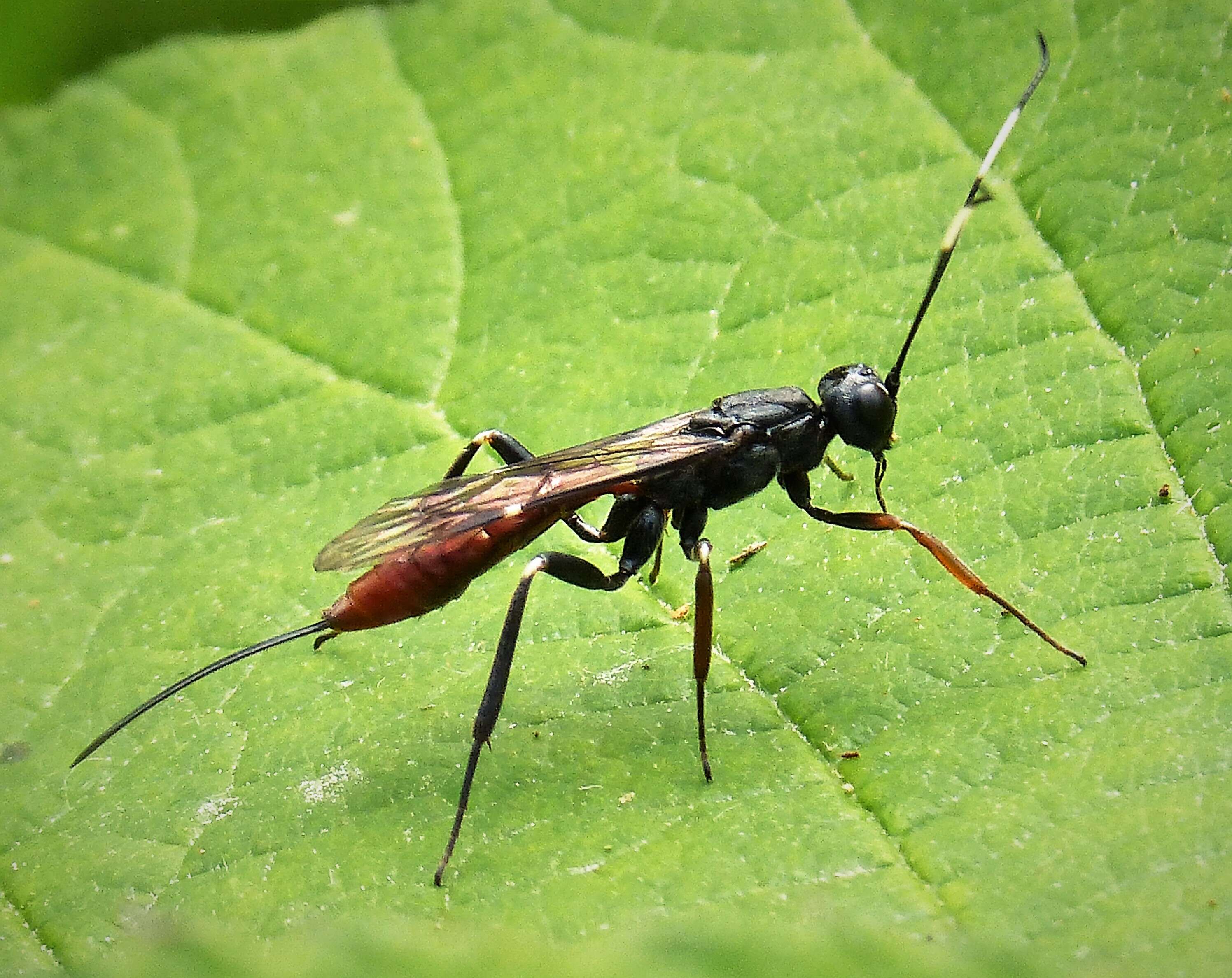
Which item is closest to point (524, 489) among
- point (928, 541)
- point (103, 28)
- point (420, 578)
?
point (420, 578)

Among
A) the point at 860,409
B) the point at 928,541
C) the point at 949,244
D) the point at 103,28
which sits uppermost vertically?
the point at 949,244

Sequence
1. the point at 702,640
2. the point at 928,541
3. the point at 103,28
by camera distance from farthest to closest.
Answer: the point at 103,28
the point at 928,541
the point at 702,640

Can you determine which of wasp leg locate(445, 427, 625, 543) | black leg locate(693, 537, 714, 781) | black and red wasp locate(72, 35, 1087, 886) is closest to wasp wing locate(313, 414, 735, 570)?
black and red wasp locate(72, 35, 1087, 886)

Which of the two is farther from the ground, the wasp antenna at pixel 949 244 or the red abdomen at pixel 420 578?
the wasp antenna at pixel 949 244

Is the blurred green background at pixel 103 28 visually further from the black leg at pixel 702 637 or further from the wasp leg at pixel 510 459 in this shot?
the black leg at pixel 702 637

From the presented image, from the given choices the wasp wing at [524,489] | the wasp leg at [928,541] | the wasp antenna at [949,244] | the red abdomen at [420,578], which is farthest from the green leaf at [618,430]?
the wasp wing at [524,489]

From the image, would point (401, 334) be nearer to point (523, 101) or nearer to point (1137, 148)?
point (523, 101)

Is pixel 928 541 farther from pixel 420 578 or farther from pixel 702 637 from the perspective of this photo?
pixel 420 578

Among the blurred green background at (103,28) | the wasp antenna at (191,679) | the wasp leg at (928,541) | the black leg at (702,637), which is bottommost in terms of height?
A: the wasp antenna at (191,679)
